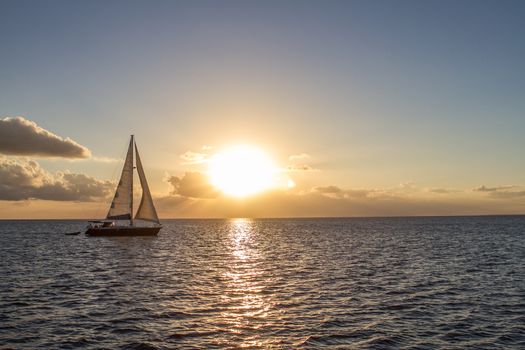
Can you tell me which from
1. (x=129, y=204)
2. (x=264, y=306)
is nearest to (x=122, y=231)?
(x=129, y=204)

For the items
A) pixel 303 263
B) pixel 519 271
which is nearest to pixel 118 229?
pixel 303 263

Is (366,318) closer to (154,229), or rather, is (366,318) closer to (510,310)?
(510,310)

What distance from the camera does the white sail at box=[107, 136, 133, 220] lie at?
89.0m

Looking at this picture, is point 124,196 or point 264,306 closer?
point 264,306

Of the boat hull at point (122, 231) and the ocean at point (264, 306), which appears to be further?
the boat hull at point (122, 231)

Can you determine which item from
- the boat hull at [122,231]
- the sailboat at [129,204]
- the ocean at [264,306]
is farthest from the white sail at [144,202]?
the ocean at [264,306]

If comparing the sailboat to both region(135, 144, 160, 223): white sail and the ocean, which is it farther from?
the ocean

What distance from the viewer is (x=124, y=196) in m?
89.4

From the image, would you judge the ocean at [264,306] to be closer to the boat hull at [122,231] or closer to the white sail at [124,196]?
the boat hull at [122,231]

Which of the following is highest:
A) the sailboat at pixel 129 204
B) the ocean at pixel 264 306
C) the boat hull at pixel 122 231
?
the sailboat at pixel 129 204

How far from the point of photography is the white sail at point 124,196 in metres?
89.0

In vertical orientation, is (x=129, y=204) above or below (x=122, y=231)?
above

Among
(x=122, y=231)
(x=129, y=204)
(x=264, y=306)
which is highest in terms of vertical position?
(x=129, y=204)

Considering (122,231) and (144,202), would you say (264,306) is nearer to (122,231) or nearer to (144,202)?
(144,202)
